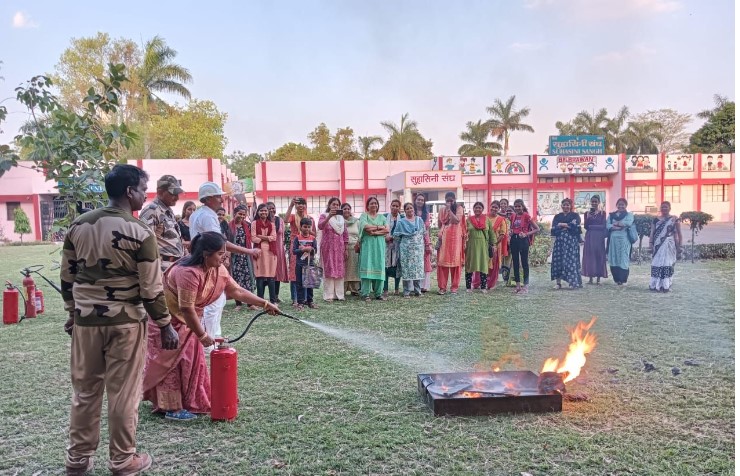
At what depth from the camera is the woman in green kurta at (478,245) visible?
996 cm

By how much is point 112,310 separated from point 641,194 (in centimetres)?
3842

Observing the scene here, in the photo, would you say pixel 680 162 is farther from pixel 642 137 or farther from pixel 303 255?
pixel 303 255

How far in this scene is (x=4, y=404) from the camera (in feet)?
14.7

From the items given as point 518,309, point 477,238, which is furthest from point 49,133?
point 477,238

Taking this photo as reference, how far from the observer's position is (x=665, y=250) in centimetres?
966

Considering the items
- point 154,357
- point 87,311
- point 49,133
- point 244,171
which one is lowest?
point 154,357

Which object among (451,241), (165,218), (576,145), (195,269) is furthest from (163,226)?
(576,145)

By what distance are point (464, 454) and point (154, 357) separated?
233cm

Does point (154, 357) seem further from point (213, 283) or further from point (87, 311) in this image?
point (87, 311)

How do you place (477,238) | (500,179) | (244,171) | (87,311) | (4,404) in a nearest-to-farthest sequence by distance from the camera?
(87,311)
(4,404)
(477,238)
(500,179)
(244,171)

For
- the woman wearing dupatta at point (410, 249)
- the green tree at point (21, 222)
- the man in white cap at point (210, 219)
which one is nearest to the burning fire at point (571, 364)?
the man in white cap at point (210, 219)

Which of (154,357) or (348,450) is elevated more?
(154,357)

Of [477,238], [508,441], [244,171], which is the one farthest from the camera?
[244,171]

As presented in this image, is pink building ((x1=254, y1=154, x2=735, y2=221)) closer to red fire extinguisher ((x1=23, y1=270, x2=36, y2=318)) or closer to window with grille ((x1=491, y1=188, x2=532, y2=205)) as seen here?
window with grille ((x1=491, y1=188, x2=532, y2=205))
